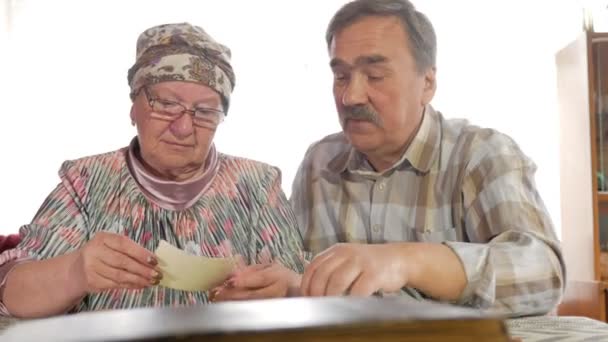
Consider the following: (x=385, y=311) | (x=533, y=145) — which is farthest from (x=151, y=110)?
(x=533, y=145)

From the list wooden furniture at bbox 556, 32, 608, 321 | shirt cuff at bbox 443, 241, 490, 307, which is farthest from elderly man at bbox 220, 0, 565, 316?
wooden furniture at bbox 556, 32, 608, 321

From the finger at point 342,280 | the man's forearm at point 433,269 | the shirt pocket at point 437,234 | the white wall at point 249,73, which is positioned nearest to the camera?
the finger at point 342,280

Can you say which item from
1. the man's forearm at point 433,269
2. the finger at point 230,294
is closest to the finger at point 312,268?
the man's forearm at point 433,269

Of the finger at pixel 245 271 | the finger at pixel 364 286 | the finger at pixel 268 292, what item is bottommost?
the finger at pixel 268 292

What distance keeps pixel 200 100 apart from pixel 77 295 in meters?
0.40

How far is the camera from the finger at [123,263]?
109 centimetres

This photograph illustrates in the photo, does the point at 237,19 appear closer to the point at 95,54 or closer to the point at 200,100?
the point at 95,54

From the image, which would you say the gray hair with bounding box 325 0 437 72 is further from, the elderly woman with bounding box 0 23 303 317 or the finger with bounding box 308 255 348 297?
the finger with bounding box 308 255 348 297

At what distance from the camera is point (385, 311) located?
35cm

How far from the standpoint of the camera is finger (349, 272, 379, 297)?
0.91 metres

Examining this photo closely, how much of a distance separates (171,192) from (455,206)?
548 millimetres

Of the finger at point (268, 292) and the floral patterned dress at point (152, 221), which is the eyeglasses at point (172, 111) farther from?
the finger at point (268, 292)

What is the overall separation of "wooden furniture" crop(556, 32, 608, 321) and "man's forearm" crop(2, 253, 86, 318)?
2254 mm

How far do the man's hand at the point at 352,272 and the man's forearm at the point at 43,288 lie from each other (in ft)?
1.35
